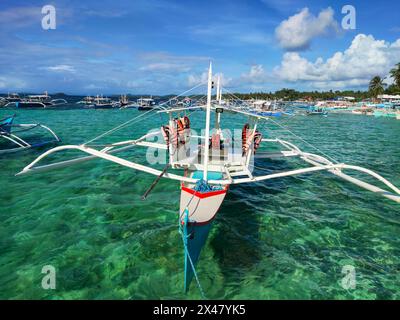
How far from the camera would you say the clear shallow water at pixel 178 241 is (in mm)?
5867

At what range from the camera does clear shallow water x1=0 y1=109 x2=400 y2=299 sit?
5.87 m

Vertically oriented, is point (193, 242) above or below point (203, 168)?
below

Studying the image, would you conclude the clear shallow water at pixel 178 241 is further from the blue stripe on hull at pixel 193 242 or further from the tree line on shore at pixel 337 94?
the tree line on shore at pixel 337 94

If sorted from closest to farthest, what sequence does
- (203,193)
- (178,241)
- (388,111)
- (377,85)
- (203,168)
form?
(203,193), (178,241), (203,168), (388,111), (377,85)

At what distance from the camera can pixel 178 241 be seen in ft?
24.2

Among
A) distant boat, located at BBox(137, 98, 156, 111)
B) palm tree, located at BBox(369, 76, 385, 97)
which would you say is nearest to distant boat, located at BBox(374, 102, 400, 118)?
palm tree, located at BBox(369, 76, 385, 97)

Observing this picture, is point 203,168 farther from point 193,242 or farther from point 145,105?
point 145,105

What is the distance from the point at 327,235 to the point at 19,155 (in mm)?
16473

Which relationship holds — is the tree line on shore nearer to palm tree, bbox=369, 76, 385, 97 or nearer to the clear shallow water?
palm tree, bbox=369, 76, 385, 97

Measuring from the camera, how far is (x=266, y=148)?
20.7 metres

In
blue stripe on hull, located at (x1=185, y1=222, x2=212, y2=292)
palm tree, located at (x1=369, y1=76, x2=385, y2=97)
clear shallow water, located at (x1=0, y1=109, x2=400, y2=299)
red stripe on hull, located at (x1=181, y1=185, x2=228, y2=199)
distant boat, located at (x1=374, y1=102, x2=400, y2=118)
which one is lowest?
clear shallow water, located at (x1=0, y1=109, x2=400, y2=299)

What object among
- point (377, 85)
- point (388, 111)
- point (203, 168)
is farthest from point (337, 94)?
point (203, 168)

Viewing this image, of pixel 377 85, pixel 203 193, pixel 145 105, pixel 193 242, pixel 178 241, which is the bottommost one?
pixel 178 241

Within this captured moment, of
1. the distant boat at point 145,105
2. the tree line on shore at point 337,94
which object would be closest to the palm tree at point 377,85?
the tree line on shore at point 337,94
